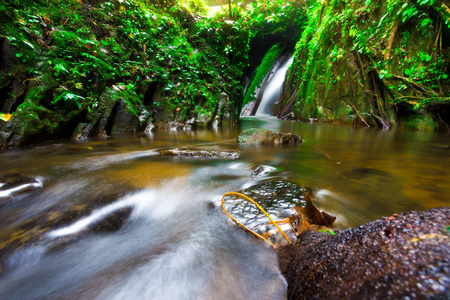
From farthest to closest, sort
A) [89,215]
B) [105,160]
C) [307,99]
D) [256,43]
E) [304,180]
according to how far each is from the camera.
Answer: [256,43], [307,99], [105,160], [304,180], [89,215]

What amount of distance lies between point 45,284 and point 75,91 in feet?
18.3

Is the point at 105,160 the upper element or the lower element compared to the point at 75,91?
lower

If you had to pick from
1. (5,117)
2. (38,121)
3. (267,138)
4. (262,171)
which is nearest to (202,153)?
(262,171)

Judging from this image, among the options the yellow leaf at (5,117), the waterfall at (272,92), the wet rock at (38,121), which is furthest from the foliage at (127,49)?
the waterfall at (272,92)

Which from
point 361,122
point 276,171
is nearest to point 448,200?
point 276,171

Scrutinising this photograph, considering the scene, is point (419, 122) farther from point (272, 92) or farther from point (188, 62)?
point (272, 92)

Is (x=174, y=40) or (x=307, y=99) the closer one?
(x=174, y=40)

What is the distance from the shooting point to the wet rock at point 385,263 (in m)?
0.50

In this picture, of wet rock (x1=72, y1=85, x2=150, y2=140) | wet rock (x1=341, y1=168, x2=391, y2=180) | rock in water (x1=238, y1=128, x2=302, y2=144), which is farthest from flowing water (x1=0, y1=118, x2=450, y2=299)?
wet rock (x1=72, y1=85, x2=150, y2=140)

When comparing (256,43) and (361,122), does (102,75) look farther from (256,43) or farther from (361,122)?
(256,43)

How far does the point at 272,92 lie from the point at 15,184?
1769 centimetres

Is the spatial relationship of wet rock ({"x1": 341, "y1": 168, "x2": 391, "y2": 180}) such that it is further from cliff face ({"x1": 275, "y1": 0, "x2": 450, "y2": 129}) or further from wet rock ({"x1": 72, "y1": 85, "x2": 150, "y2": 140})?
wet rock ({"x1": 72, "y1": 85, "x2": 150, "y2": 140})

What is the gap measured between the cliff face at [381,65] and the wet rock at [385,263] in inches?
279

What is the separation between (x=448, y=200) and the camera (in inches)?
67.6
